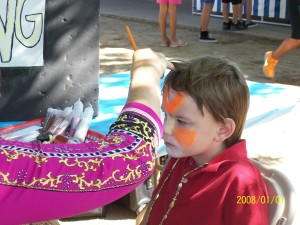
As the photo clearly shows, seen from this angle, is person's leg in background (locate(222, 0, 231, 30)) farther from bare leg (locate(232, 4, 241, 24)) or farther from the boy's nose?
the boy's nose

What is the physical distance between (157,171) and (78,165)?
6.44 ft

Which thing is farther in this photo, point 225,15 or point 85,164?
point 225,15

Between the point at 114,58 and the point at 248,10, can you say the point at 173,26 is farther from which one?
the point at 248,10

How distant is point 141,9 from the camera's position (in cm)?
1167

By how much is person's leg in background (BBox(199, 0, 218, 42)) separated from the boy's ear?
586 centimetres

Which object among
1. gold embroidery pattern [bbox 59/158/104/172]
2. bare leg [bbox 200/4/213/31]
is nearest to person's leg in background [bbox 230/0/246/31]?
bare leg [bbox 200/4/213/31]

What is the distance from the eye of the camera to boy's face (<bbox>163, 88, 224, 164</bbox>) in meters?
1.54

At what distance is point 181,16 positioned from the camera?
10492mm

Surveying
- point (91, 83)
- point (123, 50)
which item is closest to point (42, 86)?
point (91, 83)

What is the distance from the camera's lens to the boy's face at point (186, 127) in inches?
60.6

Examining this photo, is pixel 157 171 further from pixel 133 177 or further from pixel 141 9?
pixel 141 9

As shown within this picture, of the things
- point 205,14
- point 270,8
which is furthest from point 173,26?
point 270,8

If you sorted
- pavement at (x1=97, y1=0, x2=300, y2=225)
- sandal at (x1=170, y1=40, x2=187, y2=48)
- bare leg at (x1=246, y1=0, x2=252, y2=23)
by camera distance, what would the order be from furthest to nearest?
bare leg at (x1=246, y1=0, x2=252, y2=23)
sandal at (x1=170, y1=40, x2=187, y2=48)
pavement at (x1=97, y1=0, x2=300, y2=225)

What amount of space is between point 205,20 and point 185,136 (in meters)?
6.24
